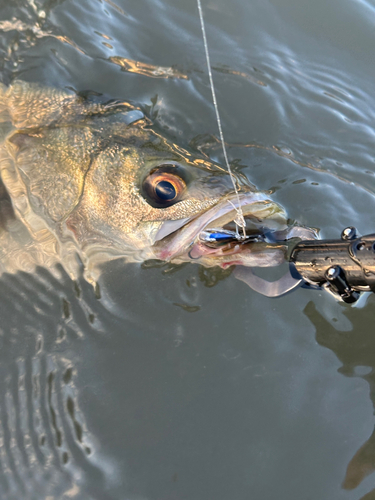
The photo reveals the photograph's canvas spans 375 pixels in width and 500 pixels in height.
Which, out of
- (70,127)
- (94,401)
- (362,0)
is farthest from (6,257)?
(362,0)

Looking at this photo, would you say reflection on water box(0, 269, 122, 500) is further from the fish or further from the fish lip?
the fish lip

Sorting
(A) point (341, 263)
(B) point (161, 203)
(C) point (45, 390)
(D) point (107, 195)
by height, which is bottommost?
(C) point (45, 390)

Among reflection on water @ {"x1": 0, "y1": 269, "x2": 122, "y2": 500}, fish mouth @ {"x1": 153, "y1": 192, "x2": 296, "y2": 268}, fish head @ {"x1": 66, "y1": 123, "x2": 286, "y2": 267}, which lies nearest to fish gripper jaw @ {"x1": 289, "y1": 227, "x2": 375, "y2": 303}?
fish mouth @ {"x1": 153, "y1": 192, "x2": 296, "y2": 268}

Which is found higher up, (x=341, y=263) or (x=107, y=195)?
(x=341, y=263)

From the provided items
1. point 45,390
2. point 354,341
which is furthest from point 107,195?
point 354,341

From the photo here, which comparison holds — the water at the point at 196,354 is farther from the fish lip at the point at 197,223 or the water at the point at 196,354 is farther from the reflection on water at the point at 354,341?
the fish lip at the point at 197,223

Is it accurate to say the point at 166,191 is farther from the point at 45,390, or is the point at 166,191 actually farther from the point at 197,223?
the point at 45,390

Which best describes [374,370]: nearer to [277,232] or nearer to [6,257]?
[277,232]
